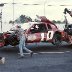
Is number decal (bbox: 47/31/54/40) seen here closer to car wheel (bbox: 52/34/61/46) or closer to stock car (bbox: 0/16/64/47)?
stock car (bbox: 0/16/64/47)

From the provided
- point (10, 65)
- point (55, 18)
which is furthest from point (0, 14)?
point (10, 65)

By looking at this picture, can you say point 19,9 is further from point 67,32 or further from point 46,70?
point 46,70

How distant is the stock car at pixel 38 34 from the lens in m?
18.6

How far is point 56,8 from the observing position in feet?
82.1

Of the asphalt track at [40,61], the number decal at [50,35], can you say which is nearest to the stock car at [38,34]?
the number decal at [50,35]

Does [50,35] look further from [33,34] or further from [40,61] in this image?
[40,61]

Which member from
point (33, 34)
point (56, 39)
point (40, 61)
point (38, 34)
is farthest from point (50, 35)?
point (40, 61)

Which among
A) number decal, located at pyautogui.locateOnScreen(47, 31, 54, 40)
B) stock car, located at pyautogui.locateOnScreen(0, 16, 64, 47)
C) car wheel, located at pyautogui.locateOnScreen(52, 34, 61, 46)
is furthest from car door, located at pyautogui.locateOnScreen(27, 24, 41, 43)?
car wheel, located at pyautogui.locateOnScreen(52, 34, 61, 46)

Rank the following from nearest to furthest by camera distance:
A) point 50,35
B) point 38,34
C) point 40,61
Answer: point 40,61 → point 38,34 → point 50,35

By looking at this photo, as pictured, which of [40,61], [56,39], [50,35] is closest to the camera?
[40,61]

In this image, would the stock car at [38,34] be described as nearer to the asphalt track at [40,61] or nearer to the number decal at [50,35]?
the number decal at [50,35]

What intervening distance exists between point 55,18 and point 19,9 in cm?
243

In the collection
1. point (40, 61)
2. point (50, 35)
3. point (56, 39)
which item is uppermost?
point (50, 35)

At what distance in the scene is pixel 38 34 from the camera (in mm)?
19375
